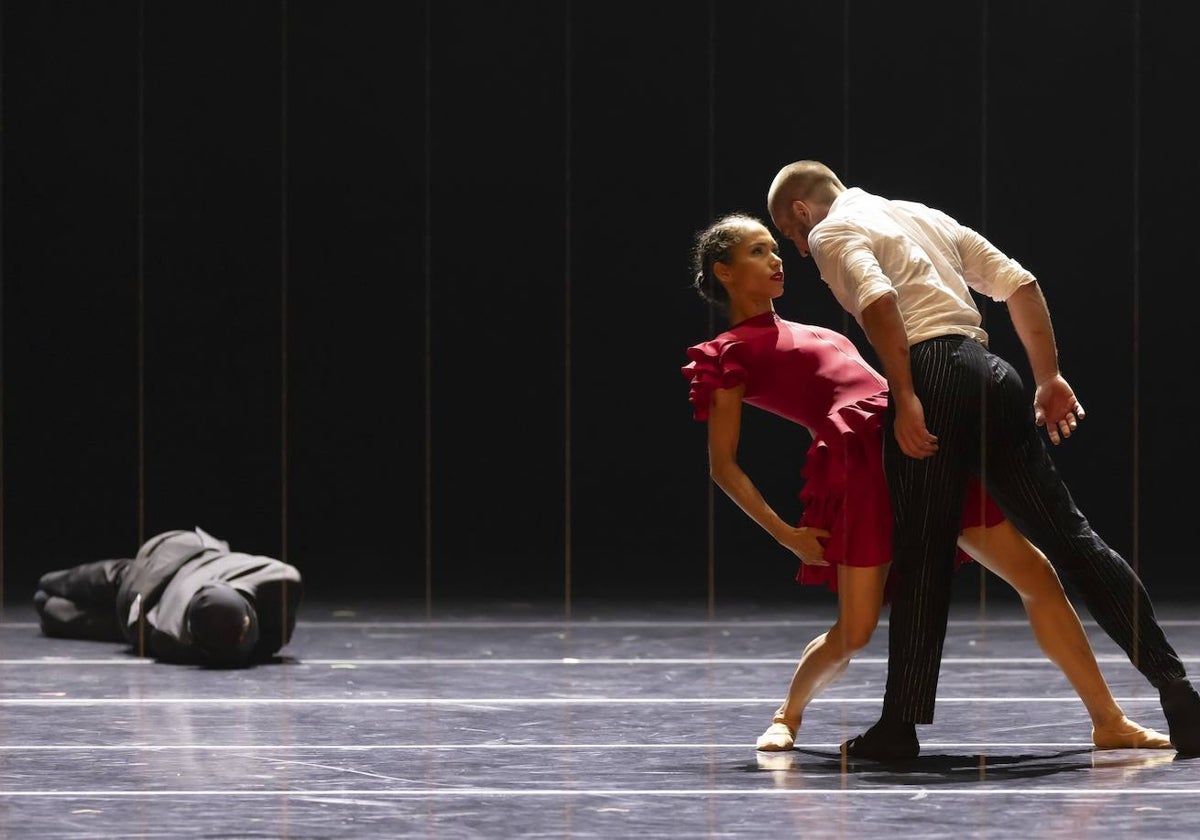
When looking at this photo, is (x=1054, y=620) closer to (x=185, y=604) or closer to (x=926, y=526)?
(x=926, y=526)

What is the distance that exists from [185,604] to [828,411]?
7.38ft

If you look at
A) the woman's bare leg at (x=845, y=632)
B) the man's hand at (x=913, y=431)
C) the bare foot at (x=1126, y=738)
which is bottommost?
A: the bare foot at (x=1126, y=738)

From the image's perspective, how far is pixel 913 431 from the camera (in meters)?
3.54

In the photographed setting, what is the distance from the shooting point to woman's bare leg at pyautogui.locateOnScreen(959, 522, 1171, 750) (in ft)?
12.3

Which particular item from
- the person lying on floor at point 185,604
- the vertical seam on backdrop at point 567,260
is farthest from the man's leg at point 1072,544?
the vertical seam on backdrop at point 567,260

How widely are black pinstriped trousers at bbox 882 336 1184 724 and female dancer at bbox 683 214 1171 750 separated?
6 centimetres

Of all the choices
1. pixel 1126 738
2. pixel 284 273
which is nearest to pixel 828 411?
pixel 1126 738

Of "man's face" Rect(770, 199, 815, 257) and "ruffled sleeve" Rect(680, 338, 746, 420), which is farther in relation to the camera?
"man's face" Rect(770, 199, 815, 257)

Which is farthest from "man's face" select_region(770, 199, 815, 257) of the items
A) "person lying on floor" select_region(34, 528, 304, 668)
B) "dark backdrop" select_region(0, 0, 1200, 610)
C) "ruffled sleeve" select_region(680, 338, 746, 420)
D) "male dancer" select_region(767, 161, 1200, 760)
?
"dark backdrop" select_region(0, 0, 1200, 610)

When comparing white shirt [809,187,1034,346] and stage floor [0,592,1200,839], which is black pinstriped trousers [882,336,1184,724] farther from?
stage floor [0,592,1200,839]

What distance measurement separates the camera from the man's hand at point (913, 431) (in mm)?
3541

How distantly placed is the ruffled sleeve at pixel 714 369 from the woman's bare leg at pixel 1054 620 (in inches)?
20.8

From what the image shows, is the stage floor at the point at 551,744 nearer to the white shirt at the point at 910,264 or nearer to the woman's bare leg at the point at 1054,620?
the woman's bare leg at the point at 1054,620

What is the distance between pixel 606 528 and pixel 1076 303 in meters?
2.14
